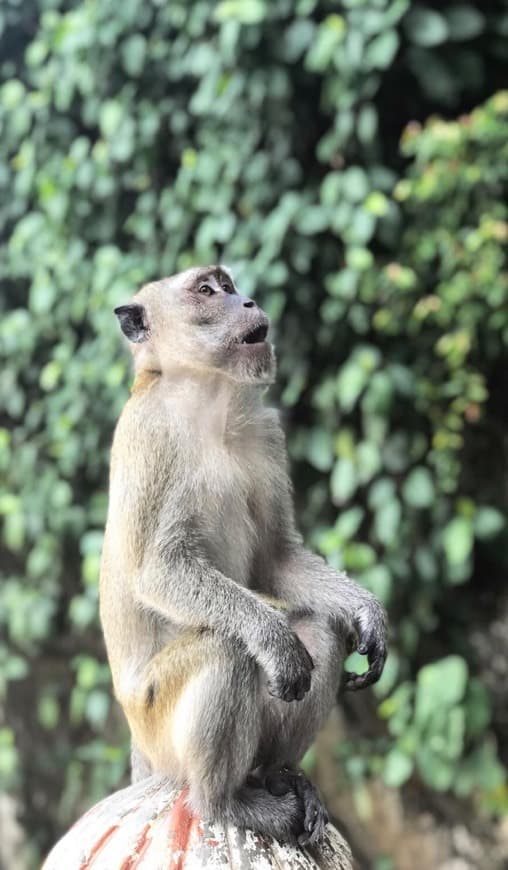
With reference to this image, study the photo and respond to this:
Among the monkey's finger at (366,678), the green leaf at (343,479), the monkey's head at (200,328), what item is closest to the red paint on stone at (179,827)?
the monkey's finger at (366,678)

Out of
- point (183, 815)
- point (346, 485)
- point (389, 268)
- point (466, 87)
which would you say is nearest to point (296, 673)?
point (183, 815)

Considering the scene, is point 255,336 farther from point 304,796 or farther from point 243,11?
point 243,11

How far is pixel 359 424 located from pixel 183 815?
245 centimetres

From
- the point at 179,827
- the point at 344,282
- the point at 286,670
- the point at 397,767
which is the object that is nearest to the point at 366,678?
the point at 286,670

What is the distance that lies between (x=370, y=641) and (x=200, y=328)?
0.86 m

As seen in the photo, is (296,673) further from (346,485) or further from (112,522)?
(346,485)

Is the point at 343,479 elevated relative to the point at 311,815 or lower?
elevated

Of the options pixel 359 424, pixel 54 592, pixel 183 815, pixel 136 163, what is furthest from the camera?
pixel 54 592

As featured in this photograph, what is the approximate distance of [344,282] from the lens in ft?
12.9

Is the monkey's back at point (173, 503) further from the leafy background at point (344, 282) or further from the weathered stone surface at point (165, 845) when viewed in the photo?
the leafy background at point (344, 282)

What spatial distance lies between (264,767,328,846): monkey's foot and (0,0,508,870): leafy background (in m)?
1.71

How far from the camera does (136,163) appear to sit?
462cm

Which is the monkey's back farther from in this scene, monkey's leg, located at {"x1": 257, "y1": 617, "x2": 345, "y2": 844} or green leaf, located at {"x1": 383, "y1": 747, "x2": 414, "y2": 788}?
green leaf, located at {"x1": 383, "y1": 747, "x2": 414, "y2": 788}

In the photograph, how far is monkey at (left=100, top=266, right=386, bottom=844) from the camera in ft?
6.68
